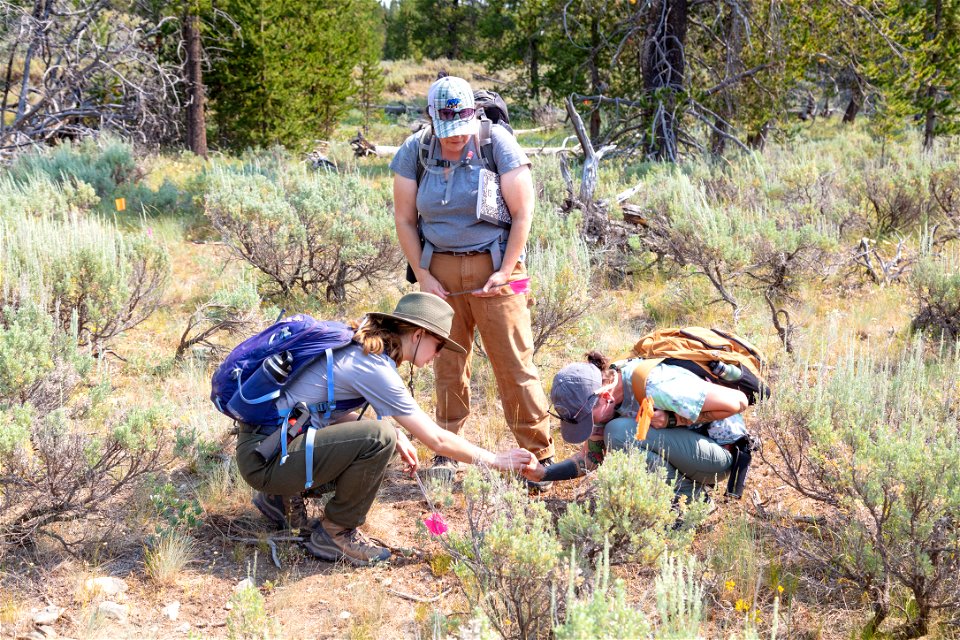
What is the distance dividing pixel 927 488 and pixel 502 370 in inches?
73.2

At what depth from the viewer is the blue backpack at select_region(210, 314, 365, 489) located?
3.14m

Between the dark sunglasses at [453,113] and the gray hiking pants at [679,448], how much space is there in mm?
1502

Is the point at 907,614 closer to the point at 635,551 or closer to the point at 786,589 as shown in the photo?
the point at 786,589

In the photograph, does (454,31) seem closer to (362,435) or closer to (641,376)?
(641,376)

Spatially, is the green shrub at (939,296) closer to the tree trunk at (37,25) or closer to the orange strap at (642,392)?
the orange strap at (642,392)

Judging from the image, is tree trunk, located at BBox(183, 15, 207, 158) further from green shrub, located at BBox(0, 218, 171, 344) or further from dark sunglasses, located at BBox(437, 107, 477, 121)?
dark sunglasses, located at BBox(437, 107, 477, 121)

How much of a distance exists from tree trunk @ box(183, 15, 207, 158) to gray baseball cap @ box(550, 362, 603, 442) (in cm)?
1219

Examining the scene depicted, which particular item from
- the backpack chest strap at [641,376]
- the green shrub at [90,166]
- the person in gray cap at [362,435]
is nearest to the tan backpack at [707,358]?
the backpack chest strap at [641,376]

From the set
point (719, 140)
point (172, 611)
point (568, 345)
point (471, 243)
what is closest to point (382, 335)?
point (471, 243)

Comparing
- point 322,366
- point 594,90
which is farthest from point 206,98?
point 322,366

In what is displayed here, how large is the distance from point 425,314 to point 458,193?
779mm

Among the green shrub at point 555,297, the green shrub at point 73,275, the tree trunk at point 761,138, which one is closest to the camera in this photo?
the green shrub at point 73,275

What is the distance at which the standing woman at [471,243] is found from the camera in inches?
143

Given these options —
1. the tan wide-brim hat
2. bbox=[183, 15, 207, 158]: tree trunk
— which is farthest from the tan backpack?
bbox=[183, 15, 207, 158]: tree trunk
